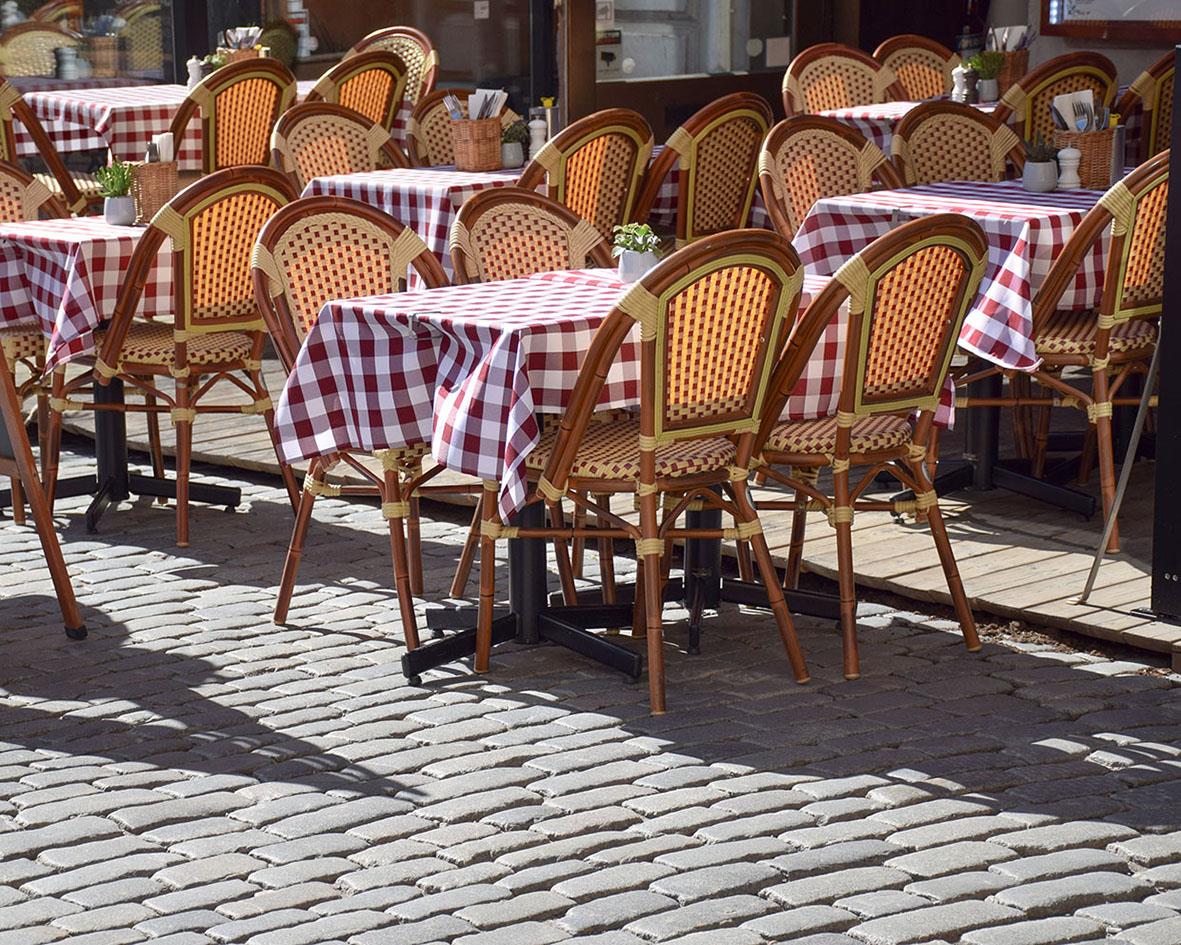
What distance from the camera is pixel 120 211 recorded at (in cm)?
654

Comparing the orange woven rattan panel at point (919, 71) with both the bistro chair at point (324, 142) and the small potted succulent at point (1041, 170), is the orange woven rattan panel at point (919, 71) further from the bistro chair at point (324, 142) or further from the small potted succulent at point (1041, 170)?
the small potted succulent at point (1041, 170)

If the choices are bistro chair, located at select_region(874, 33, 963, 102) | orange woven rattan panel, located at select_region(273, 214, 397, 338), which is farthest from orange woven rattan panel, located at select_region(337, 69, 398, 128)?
orange woven rattan panel, located at select_region(273, 214, 397, 338)

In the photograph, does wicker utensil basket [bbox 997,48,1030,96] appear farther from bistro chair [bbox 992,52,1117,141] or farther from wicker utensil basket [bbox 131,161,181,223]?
wicker utensil basket [bbox 131,161,181,223]

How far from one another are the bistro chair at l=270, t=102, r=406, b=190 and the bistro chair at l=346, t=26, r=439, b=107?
1674 mm

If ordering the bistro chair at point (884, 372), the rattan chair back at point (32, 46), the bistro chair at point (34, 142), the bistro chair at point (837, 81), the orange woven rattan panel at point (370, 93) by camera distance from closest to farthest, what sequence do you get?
the bistro chair at point (884, 372) → the bistro chair at point (34, 142) → the orange woven rattan panel at point (370, 93) → the bistro chair at point (837, 81) → the rattan chair back at point (32, 46)

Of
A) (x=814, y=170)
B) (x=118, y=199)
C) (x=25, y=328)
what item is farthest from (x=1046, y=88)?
(x=25, y=328)

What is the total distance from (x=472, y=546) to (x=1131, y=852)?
2.17 metres

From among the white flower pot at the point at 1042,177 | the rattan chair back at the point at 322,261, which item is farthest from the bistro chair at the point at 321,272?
the white flower pot at the point at 1042,177

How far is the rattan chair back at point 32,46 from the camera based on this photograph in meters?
10.9

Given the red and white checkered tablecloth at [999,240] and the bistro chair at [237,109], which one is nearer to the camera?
the red and white checkered tablecloth at [999,240]

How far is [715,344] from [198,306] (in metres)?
2.10

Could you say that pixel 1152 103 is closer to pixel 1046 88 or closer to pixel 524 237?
pixel 1046 88

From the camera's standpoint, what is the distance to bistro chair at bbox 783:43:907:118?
967 cm

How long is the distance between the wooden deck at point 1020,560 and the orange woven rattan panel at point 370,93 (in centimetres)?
421
